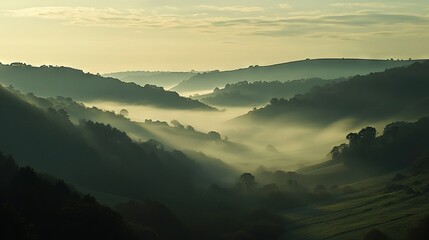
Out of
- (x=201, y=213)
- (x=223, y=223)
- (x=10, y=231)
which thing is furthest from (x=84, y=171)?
(x=10, y=231)

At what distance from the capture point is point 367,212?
485 ft

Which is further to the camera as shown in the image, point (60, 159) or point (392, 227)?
point (60, 159)

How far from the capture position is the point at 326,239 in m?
126

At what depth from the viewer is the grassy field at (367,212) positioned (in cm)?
12875

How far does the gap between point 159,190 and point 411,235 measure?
95.5 meters

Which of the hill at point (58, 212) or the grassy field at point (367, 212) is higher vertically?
the grassy field at point (367, 212)

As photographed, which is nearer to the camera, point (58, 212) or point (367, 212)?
point (58, 212)

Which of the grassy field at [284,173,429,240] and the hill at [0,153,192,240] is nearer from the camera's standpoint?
the hill at [0,153,192,240]

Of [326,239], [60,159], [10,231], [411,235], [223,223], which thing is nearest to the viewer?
[10,231]

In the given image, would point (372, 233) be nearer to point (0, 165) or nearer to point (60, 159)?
point (0, 165)

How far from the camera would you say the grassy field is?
129 m

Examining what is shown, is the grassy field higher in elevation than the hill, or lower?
higher

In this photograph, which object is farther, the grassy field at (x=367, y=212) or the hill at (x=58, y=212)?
the grassy field at (x=367, y=212)

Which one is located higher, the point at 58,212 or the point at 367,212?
the point at 367,212
